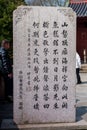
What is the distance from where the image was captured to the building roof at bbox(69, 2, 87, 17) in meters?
28.0

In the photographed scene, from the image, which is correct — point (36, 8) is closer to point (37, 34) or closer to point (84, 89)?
point (37, 34)

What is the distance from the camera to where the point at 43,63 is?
8969mm

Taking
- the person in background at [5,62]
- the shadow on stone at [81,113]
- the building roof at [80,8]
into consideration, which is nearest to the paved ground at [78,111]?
the shadow on stone at [81,113]

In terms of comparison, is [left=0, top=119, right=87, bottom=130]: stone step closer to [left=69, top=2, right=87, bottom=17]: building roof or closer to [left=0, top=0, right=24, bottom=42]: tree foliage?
[left=0, top=0, right=24, bottom=42]: tree foliage

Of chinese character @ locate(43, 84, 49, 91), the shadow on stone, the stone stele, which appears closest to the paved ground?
the shadow on stone

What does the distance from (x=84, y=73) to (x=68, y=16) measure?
15317 millimetres

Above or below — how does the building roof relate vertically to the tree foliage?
A: below

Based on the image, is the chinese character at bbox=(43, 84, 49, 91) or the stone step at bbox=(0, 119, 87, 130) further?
the chinese character at bbox=(43, 84, 49, 91)

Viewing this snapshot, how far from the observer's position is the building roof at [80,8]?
27953mm

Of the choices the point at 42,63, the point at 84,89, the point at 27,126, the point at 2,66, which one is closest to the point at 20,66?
the point at 42,63

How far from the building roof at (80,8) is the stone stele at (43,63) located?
18992 millimetres

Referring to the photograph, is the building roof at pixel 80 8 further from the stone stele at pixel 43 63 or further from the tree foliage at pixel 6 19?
the stone stele at pixel 43 63

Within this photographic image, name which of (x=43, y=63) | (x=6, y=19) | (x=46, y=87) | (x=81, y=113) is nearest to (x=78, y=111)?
(x=81, y=113)

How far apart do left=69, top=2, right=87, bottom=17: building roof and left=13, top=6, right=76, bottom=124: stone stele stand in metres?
19.0
